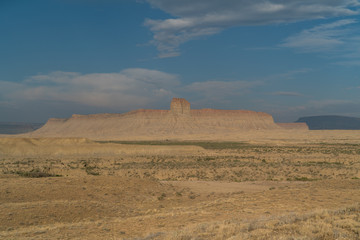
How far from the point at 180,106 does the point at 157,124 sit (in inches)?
933

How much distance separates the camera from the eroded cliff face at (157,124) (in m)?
158

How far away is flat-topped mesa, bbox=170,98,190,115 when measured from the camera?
595 feet

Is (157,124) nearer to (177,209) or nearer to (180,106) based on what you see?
(180,106)

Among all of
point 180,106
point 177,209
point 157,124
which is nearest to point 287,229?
point 177,209

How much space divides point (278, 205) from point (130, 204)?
7.19 m

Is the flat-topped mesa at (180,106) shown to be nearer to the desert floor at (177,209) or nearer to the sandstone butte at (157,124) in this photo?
the sandstone butte at (157,124)

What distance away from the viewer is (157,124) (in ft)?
545

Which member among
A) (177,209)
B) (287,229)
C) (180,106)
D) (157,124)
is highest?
(180,106)

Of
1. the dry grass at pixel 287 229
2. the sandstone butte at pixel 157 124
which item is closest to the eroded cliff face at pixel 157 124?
the sandstone butte at pixel 157 124

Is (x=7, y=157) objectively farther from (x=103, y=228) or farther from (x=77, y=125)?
(x=77, y=125)

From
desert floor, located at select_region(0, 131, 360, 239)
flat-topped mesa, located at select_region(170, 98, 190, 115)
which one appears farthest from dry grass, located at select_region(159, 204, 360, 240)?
flat-topped mesa, located at select_region(170, 98, 190, 115)

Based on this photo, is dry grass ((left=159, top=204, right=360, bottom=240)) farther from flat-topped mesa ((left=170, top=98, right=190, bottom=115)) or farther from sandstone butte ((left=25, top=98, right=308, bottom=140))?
flat-topped mesa ((left=170, top=98, right=190, bottom=115))

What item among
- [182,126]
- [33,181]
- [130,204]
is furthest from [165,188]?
[182,126]

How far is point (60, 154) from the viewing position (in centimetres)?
4988
